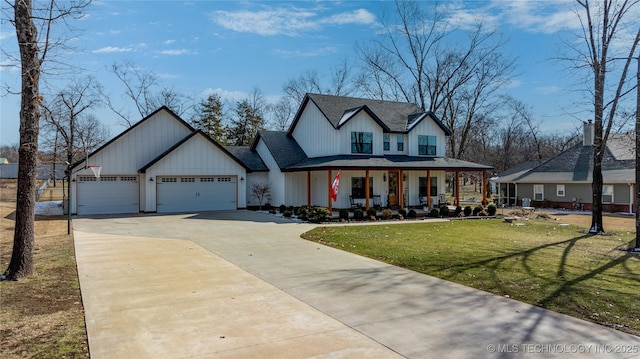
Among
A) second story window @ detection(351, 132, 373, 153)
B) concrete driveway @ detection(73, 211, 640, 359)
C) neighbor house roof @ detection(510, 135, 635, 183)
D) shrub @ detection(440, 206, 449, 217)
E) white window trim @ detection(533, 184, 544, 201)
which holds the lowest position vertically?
concrete driveway @ detection(73, 211, 640, 359)

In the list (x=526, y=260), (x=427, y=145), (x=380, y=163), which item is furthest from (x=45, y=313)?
(x=427, y=145)

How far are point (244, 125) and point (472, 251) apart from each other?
1504 inches

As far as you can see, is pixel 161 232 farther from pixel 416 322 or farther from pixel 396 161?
pixel 396 161

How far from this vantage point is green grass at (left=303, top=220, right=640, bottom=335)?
6.63m

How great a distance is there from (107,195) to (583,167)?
31521mm

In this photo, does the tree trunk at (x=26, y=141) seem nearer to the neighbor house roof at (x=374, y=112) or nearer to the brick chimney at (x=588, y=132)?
the neighbor house roof at (x=374, y=112)

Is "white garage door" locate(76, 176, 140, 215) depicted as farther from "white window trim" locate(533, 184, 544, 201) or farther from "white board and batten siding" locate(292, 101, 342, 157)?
"white window trim" locate(533, 184, 544, 201)

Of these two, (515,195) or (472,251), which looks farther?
(515,195)

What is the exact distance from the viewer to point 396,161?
79.3 feet

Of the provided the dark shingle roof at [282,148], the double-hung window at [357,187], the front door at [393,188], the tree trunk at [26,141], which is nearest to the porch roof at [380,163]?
the dark shingle roof at [282,148]

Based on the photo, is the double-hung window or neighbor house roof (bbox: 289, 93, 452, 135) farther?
neighbor house roof (bbox: 289, 93, 452, 135)

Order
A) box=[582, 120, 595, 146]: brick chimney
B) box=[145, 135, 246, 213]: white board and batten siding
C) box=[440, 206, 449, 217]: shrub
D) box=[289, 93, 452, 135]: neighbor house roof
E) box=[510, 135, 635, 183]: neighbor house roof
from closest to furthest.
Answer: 1. box=[440, 206, 449, 217]: shrub
2. box=[145, 135, 246, 213]: white board and batten siding
3. box=[289, 93, 452, 135]: neighbor house roof
4. box=[510, 135, 635, 183]: neighbor house roof
5. box=[582, 120, 595, 146]: brick chimney

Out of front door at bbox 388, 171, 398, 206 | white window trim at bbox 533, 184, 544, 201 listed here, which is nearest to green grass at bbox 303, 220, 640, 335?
front door at bbox 388, 171, 398, 206

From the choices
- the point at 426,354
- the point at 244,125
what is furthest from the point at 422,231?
the point at 244,125
